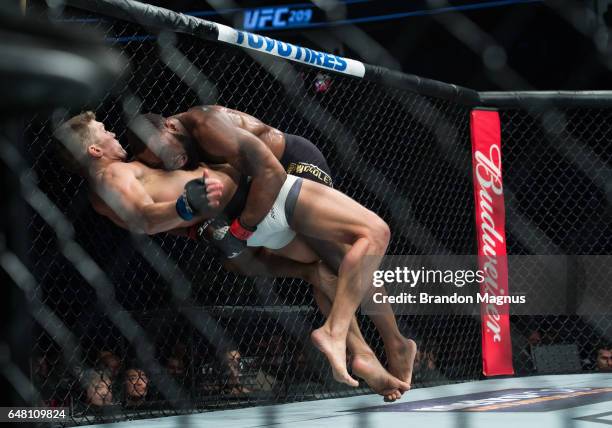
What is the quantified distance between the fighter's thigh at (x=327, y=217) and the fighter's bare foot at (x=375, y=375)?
0.93ft

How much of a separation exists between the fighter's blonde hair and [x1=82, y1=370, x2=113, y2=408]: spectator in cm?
116

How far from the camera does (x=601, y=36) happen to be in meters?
4.86

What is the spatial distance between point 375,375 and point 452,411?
0.35 metres

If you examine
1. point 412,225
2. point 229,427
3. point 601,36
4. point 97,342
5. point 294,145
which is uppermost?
point 601,36

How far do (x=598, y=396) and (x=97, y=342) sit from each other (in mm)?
2928

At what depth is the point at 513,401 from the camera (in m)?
2.45

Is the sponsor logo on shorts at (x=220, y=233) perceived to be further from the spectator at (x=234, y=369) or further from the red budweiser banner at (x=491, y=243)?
the red budweiser banner at (x=491, y=243)

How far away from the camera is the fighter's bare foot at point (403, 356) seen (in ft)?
7.35

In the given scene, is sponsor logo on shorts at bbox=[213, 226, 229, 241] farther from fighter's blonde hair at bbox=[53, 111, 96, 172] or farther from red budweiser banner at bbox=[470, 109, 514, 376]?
red budweiser banner at bbox=[470, 109, 514, 376]

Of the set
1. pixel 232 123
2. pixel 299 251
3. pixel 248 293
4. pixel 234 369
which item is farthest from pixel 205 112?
pixel 248 293

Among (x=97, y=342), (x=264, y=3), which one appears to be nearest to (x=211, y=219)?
(x=97, y=342)

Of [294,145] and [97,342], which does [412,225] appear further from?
[97,342]

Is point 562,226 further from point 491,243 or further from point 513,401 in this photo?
point 513,401

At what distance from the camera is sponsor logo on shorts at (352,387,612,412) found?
226 centimetres
